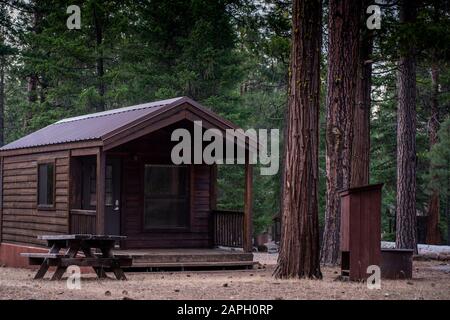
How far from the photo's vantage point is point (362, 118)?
20578 mm

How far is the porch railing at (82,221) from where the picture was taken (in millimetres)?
17967

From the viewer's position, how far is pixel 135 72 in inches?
1207

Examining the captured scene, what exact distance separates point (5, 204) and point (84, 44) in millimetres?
10254

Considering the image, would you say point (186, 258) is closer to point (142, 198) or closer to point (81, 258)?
point (142, 198)

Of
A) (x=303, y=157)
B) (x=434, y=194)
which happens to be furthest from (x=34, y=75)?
(x=303, y=157)

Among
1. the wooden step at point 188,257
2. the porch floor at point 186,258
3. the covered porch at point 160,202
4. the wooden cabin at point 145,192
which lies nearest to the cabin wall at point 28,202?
the wooden cabin at point 145,192

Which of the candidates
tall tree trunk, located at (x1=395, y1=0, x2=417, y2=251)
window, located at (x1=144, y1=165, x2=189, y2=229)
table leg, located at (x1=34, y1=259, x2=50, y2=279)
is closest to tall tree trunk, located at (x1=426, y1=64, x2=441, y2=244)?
tall tree trunk, located at (x1=395, y1=0, x2=417, y2=251)

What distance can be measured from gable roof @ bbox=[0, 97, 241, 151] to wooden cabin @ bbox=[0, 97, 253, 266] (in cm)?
4

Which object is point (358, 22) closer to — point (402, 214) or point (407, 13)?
point (407, 13)

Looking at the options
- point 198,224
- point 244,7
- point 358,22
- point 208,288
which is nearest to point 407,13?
point 358,22

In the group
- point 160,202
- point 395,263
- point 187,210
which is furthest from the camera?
point 187,210

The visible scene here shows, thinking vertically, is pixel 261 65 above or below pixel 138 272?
above

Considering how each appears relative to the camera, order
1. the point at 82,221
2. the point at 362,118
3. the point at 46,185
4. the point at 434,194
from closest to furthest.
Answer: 1. the point at 82,221
2. the point at 362,118
3. the point at 46,185
4. the point at 434,194

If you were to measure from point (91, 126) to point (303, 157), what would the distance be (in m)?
7.10
